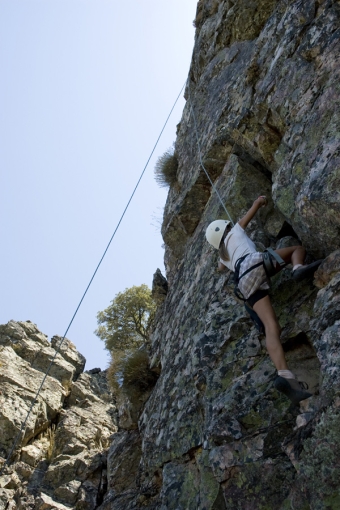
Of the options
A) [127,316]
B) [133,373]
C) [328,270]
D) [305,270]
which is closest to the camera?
[328,270]

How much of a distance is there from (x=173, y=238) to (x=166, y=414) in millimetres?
Answer: 4384

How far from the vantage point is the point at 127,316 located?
19422mm

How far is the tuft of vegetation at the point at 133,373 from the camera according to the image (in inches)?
334

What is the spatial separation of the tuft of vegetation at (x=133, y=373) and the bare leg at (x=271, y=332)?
428cm

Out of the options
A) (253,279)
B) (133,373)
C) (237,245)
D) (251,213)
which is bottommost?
(253,279)

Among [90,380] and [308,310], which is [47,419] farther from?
[308,310]

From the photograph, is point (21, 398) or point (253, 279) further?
point (21, 398)

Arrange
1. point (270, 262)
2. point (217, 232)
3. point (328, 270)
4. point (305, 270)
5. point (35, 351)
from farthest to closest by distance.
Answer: point (35, 351) → point (217, 232) → point (270, 262) → point (305, 270) → point (328, 270)

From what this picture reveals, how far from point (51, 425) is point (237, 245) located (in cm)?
1016

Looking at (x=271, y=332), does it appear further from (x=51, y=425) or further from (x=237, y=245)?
(x=51, y=425)

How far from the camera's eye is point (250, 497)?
392 cm

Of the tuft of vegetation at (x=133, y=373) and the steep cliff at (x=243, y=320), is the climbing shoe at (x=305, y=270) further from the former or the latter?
the tuft of vegetation at (x=133, y=373)

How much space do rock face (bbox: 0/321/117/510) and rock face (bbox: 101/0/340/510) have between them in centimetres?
233

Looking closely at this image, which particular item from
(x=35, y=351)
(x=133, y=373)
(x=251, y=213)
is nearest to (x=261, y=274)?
(x=251, y=213)
